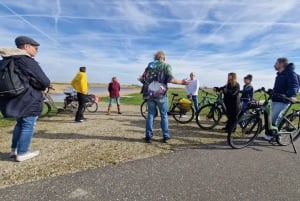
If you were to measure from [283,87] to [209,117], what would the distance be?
8.24ft

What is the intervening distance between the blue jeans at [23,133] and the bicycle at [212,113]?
4.94 metres

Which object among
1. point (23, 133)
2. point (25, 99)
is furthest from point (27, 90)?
point (23, 133)

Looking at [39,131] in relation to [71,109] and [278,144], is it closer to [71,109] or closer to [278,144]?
[71,109]

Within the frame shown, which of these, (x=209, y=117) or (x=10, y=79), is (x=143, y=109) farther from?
(x=10, y=79)

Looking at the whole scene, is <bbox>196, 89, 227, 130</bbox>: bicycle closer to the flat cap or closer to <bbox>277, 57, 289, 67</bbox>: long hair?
<bbox>277, 57, 289, 67</bbox>: long hair

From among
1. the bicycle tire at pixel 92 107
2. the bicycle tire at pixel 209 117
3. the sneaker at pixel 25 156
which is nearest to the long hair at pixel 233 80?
the bicycle tire at pixel 209 117

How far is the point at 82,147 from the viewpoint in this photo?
5.30 m

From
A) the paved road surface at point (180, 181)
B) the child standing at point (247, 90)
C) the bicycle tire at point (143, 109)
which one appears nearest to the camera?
the paved road surface at point (180, 181)

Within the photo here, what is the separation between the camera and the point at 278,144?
595 cm

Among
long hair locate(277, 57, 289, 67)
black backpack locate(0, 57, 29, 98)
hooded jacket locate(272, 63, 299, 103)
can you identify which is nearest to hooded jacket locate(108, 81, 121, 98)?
hooded jacket locate(272, 63, 299, 103)

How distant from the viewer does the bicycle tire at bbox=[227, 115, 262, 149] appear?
18.1ft

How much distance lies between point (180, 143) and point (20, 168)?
331 cm

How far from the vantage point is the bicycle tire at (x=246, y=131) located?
5521 mm

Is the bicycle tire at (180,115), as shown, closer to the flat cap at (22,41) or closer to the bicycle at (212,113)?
→ the bicycle at (212,113)
